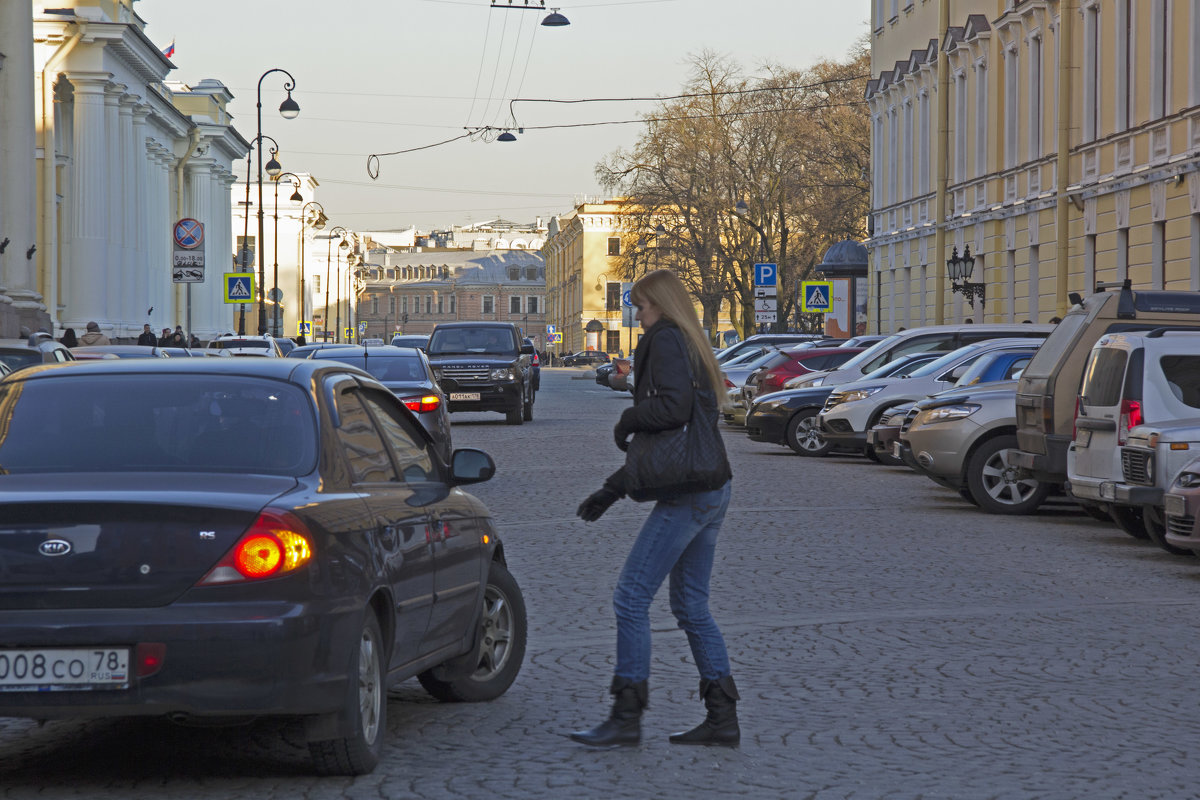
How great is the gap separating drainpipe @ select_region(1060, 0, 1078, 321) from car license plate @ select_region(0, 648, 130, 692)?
33414mm

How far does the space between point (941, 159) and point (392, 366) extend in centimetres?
2848

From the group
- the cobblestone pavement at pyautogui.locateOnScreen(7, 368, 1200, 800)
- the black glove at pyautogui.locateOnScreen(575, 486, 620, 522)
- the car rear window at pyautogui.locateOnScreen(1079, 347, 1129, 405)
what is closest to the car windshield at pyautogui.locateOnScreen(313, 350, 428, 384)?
the cobblestone pavement at pyautogui.locateOnScreen(7, 368, 1200, 800)

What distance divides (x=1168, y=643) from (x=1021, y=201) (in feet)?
107

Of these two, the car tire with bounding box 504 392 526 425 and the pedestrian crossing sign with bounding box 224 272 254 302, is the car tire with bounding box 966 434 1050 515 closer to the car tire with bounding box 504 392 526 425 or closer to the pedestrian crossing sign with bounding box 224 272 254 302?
the car tire with bounding box 504 392 526 425

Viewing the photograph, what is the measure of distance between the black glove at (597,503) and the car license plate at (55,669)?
1930mm

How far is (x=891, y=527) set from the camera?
15555 mm

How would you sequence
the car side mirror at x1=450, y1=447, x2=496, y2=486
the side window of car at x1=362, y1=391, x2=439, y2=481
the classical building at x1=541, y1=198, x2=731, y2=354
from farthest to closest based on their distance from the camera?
the classical building at x1=541, y1=198, x2=731, y2=354 < the car side mirror at x1=450, y1=447, x2=496, y2=486 < the side window of car at x1=362, y1=391, x2=439, y2=481

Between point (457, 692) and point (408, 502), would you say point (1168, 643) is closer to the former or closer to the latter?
point (457, 692)

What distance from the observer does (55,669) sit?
5.53 metres

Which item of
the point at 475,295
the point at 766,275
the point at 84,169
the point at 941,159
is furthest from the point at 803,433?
A: the point at 475,295

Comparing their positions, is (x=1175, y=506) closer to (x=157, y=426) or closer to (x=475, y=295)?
(x=157, y=426)

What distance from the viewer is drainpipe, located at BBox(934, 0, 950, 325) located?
152ft

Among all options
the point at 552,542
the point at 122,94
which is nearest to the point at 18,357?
the point at 552,542

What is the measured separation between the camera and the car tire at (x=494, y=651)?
7508 mm
